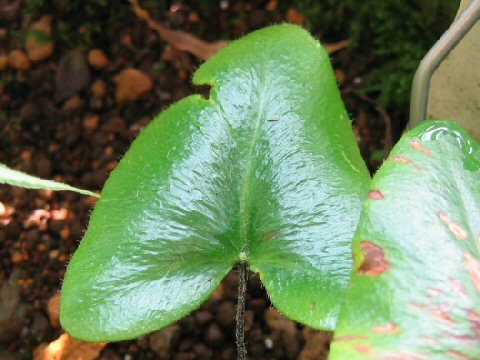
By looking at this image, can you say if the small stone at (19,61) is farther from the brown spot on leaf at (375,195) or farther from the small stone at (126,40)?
the brown spot on leaf at (375,195)

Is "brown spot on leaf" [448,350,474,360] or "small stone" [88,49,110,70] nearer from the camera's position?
"brown spot on leaf" [448,350,474,360]

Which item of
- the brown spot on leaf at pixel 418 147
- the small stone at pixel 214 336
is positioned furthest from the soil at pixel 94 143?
the brown spot on leaf at pixel 418 147

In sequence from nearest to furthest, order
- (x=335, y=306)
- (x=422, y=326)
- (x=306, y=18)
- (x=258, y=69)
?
(x=422, y=326)
(x=335, y=306)
(x=258, y=69)
(x=306, y=18)

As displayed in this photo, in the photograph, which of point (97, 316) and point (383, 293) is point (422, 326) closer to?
point (383, 293)

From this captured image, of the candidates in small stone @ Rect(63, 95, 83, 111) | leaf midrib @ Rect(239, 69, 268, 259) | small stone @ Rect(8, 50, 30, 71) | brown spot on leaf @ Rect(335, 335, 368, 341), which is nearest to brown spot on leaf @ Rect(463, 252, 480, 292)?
brown spot on leaf @ Rect(335, 335, 368, 341)

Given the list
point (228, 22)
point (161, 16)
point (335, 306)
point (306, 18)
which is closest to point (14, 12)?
point (161, 16)

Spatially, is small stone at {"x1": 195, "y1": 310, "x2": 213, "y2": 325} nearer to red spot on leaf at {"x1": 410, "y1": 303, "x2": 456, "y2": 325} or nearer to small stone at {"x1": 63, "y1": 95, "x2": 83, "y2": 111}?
small stone at {"x1": 63, "y1": 95, "x2": 83, "y2": 111}
